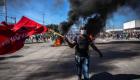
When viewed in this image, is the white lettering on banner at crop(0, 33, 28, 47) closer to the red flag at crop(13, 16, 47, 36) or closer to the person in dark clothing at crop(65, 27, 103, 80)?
the red flag at crop(13, 16, 47, 36)

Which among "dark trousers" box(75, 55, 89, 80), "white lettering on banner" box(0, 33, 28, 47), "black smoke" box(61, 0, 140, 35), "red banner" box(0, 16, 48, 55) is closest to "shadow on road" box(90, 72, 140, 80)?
"dark trousers" box(75, 55, 89, 80)

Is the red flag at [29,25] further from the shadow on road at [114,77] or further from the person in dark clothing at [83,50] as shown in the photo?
the shadow on road at [114,77]

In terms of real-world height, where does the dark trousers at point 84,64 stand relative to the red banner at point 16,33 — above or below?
below

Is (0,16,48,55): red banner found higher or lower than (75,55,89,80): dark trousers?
higher

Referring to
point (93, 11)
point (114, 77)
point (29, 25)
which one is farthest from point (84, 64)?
point (93, 11)

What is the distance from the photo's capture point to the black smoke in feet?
130

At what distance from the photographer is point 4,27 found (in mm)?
10242

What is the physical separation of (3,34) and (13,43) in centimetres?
39

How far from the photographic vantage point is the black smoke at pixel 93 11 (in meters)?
39.6

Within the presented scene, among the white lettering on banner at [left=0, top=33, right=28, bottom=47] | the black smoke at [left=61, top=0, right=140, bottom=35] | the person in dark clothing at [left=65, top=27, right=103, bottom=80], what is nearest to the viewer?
the person in dark clothing at [left=65, top=27, right=103, bottom=80]

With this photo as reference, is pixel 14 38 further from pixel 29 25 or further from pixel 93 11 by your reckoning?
pixel 93 11

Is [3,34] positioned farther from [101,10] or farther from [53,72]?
[101,10]

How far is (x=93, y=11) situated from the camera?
138ft

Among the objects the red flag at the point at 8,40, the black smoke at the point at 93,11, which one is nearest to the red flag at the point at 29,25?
the red flag at the point at 8,40
